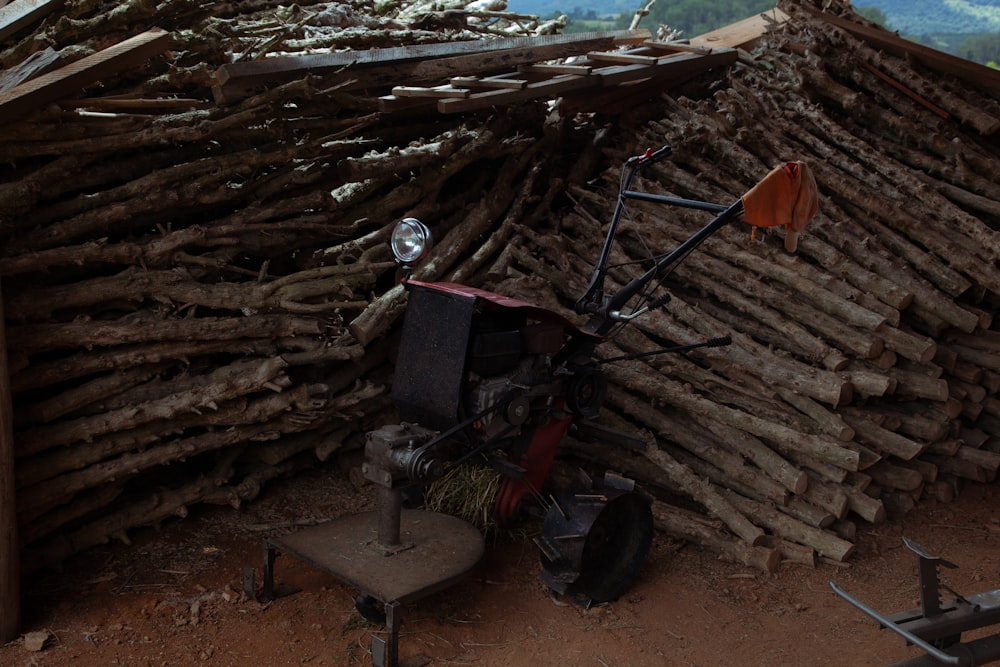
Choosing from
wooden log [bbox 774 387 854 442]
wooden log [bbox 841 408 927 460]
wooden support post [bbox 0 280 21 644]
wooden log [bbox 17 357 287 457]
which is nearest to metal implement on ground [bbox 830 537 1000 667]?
wooden log [bbox 774 387 854 442]

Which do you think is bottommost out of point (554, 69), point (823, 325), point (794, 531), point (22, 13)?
point (794, 531)

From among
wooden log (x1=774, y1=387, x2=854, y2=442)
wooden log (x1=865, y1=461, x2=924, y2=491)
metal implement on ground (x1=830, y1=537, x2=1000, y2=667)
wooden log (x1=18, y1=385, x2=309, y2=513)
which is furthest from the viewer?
wooden log (x1=865, y1=461, x2=924, y2=491)

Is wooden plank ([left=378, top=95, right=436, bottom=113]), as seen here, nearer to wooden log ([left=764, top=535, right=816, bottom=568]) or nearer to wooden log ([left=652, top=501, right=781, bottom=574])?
wooden log ([left=652, top=501, right=781, bottom=574])

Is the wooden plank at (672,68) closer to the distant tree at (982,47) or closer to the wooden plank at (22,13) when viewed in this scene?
the wooden plank at (22,13)

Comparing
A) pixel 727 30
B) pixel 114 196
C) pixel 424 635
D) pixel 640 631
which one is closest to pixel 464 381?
pixel 424 635

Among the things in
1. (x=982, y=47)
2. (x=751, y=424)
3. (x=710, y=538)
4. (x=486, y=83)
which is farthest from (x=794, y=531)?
(x=982, y=47)

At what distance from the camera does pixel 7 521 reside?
376 cm

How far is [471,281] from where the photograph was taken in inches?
218

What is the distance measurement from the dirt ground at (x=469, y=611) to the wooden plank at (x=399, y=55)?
2.36 m

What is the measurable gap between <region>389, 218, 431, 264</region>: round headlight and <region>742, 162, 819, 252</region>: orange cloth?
143 cm

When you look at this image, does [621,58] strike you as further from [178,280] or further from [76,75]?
[76,75]

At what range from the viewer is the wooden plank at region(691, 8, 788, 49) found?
769 cm

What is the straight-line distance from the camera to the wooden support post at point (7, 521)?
12.3 feet

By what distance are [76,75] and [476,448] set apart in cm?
248
